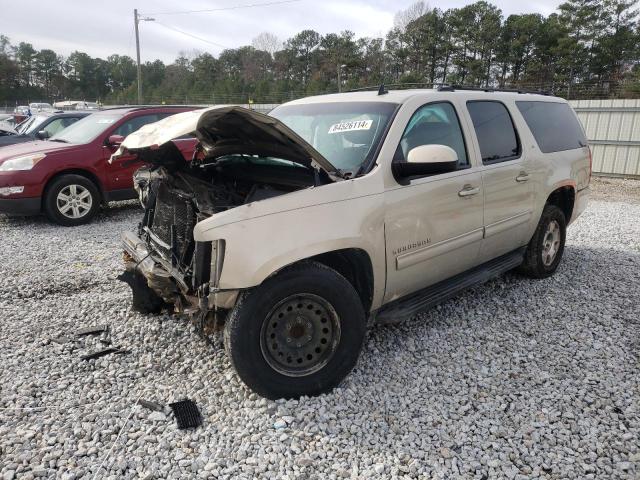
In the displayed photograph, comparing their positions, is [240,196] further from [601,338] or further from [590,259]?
[590,259]

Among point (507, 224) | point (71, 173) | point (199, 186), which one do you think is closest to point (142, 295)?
point (199, 186)

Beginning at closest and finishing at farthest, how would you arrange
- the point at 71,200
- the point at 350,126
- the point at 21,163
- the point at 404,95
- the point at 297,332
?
the point at 297,332 → the point at 350,126 → the point at 404,95 → the point at 21,163 → the point at 71,200

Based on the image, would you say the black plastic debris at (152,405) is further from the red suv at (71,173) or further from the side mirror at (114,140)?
the side mirror at (114,140)

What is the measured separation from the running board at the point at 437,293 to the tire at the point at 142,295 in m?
1.74

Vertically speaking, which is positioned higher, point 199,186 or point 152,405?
point 199,186

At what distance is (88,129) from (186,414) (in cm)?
687

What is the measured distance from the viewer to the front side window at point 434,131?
3352mm

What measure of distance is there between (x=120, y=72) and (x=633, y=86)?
265 feet

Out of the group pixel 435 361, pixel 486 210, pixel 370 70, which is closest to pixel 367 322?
pixel 435 361

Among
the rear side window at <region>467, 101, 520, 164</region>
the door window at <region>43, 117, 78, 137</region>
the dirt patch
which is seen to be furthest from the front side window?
the door window at <region>43, 117, 78, 137</region>

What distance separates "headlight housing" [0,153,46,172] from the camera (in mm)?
7082

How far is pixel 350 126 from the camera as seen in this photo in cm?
347

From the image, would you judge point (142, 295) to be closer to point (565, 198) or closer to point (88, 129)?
point (565, 198)

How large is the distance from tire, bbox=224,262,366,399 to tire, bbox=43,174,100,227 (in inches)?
232
